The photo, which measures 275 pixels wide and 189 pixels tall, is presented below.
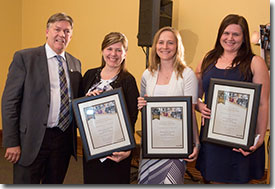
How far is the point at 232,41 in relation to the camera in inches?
68.9

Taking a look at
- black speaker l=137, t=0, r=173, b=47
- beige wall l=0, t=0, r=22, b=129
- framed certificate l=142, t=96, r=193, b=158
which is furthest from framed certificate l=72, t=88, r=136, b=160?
black speaker l=137, t=0, r=173, b=47

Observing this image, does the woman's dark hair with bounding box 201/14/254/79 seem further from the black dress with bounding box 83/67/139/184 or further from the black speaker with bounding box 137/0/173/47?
the black speaker with bounding box 137/0/173/47

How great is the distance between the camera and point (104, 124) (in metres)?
1.72

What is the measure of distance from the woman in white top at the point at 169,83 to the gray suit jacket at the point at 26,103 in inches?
23.8

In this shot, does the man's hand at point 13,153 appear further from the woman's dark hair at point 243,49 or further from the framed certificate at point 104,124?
the woman's dark hair at point 243,49

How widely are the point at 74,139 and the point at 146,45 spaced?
1407 millimetres

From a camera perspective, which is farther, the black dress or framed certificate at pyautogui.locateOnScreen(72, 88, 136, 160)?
the black dress

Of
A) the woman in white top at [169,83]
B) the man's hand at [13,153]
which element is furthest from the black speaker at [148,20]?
the man's hand at [13,153]

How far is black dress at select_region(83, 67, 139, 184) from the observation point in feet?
6.11

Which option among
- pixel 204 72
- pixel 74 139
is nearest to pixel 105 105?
pixel 74 139

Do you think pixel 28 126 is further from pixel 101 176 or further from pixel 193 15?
pixel 193 15

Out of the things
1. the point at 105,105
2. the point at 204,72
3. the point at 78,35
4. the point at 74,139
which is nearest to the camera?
the point at 105,105

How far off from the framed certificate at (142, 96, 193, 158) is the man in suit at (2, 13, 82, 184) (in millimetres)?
528

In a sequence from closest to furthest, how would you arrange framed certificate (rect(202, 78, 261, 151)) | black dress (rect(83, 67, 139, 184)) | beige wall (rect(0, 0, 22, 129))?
1. framed certificate (rect(202, 78, 261, 151))
2. black dress (rect(83, 67, 139, 184))
3. beige wall (rect(0, 0, 22, 129))
